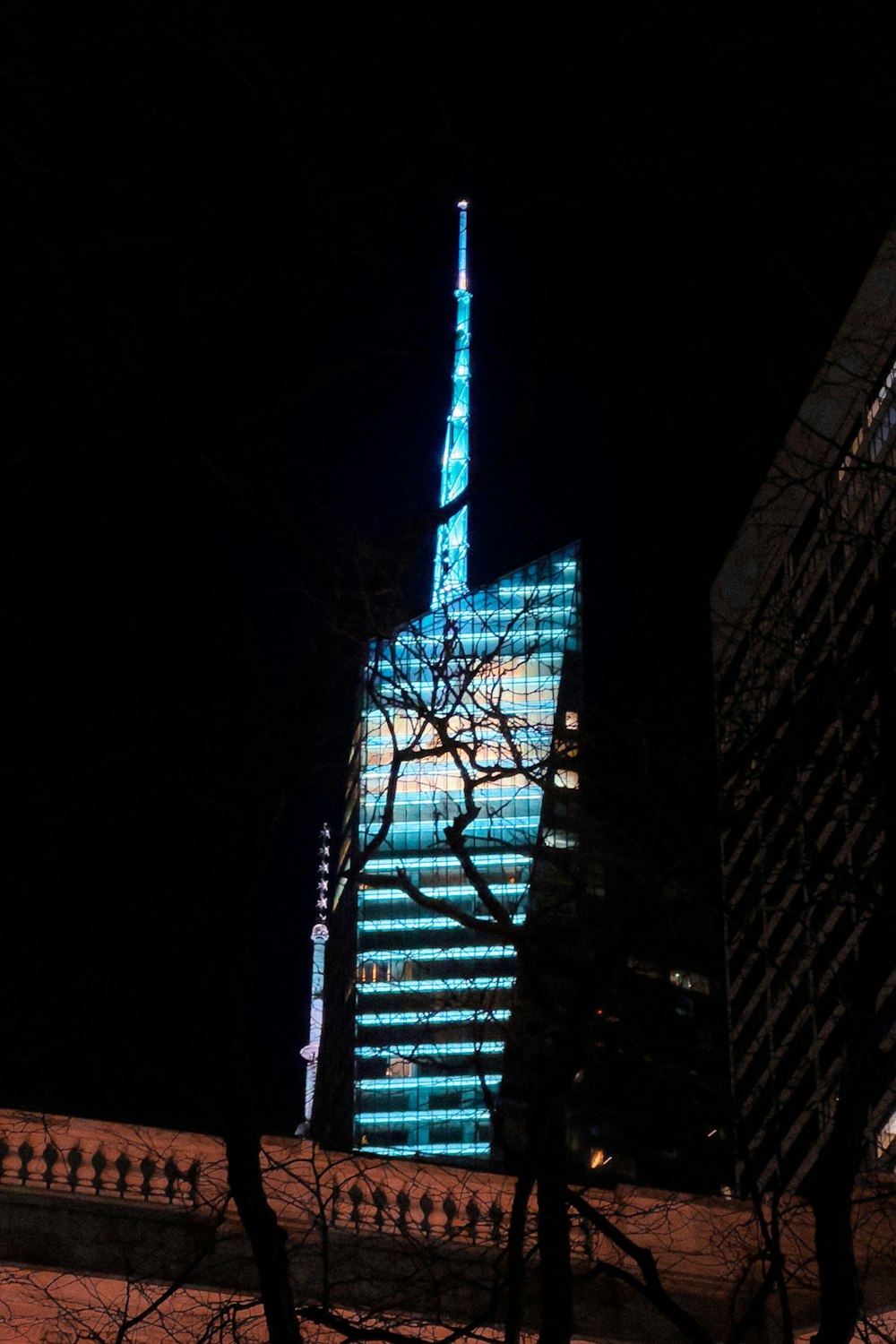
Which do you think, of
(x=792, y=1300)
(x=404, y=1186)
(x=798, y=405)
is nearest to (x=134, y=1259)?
(x=404, y=1186)

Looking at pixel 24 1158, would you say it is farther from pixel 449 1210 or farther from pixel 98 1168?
pixel 449 1210

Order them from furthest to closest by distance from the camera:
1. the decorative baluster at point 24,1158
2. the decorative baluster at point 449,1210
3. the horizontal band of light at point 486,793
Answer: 1. the decorative baluster at point 24,1158
2. the decorative baluster at point 449,1210
3. the horizontal band of light at point 486,793

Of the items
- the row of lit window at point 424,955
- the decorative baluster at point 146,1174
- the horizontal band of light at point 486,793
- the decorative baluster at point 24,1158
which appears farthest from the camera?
the decorative baluster at point 24,1158

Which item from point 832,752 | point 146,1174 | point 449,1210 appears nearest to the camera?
point 832,752

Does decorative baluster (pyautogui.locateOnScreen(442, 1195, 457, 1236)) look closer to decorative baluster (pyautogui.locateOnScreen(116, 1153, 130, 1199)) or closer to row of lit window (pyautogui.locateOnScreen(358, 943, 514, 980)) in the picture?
row of lit window (pyautogui.locateOnScreen(358, 943, 514, 980))

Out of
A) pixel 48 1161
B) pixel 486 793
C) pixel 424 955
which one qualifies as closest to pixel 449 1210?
pixel 48 1161

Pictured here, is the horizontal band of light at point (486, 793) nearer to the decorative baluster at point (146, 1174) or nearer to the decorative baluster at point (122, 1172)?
the decorative baluster at point (146, 1174)

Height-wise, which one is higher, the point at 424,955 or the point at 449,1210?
the point at 424,955

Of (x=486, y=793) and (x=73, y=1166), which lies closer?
(x=73, y=1166)

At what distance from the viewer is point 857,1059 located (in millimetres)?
8008

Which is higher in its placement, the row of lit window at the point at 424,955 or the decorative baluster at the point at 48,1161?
the row of lit window at the point at 424,955

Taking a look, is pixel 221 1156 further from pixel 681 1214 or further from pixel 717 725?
pixel 717 725

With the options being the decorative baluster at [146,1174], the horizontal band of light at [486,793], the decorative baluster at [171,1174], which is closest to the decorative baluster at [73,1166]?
the decorative baluster at [146,1174]

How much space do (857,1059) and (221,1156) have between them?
1053 cm
